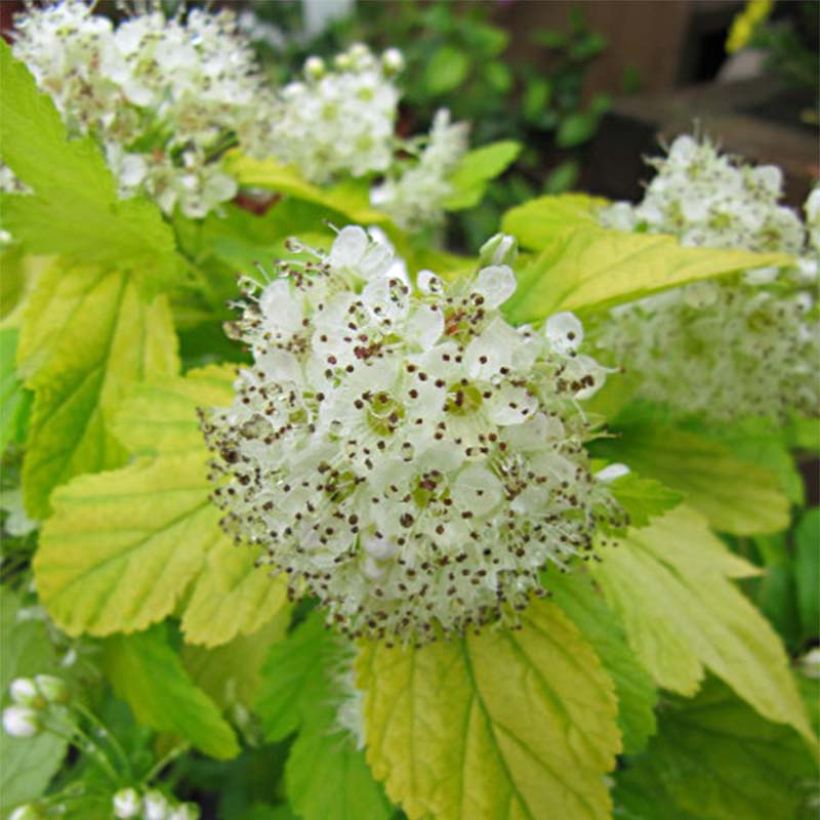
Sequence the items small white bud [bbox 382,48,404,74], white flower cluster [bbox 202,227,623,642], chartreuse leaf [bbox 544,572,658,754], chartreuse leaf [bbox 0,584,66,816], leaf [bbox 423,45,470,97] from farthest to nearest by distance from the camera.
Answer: leaf [bbox 423,45,470,97] < small white bud [bbox 382,48,404,74] < chartreuse leaf [bbox 0,584,66,816] < chartreuse leaf [bbox 544,572,658,754] < white flower cluster [bbox 202,227,623,642]

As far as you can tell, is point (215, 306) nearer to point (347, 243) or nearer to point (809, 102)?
point (347, 243)

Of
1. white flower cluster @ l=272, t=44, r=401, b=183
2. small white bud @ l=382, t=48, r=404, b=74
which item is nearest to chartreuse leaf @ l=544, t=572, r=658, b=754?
white flower cluster @ l=272, t=44, r=401, b=183

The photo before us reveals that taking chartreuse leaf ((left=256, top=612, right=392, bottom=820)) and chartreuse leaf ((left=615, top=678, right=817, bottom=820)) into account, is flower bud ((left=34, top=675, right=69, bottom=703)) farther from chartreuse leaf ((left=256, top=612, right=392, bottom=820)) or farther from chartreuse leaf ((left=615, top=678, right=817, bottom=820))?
chartreuse leaf ((left=615, top=678, right=817, bottom=820))

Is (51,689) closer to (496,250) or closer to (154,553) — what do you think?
(154,553)

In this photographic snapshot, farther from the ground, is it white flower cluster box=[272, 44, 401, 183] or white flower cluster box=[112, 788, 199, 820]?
white flower cluster box=[272, 44, 401, 183]

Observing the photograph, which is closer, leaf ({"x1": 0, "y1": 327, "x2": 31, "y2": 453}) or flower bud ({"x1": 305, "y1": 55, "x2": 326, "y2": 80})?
leaf ({"x1": 0, "y1": 327, "x2": 31, "y2": 453})

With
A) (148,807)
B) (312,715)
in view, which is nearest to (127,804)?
(148,807)

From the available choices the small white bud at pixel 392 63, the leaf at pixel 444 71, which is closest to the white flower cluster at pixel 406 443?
the small white bud at pixel 392 63
